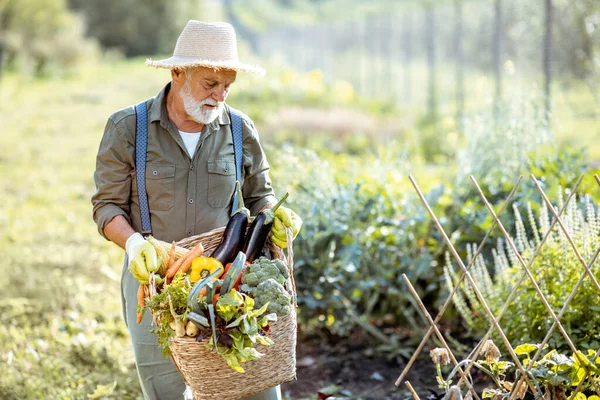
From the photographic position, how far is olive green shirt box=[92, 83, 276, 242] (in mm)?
2900

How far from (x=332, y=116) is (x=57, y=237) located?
218 inches

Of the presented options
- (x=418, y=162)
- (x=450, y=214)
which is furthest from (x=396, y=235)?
(x=418, y=162)

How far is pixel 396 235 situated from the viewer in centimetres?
441

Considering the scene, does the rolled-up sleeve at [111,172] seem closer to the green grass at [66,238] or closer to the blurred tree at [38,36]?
the green grass at [66,238]

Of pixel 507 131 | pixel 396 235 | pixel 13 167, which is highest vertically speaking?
pixel 507 131

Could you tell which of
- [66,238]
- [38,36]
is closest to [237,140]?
[66,238]

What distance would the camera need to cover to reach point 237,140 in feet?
10.1

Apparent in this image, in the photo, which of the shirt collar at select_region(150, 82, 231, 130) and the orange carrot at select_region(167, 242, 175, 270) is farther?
the shirt collar at select_region(150, 82, 231, 130)

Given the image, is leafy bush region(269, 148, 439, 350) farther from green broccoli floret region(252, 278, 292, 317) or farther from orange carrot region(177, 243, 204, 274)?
green broccoli floret region(252, 278, 292, 317)

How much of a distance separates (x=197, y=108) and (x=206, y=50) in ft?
0.67

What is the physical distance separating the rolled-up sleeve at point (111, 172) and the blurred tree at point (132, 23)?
84.5 ft

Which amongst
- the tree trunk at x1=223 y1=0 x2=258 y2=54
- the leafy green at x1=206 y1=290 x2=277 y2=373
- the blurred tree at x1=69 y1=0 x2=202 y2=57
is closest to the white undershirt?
the leafy green at x1=206 y1=290 x2=277 y2=373

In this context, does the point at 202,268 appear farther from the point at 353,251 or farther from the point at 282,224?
the point at 353,251

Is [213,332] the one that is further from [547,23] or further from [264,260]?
[547,23]
